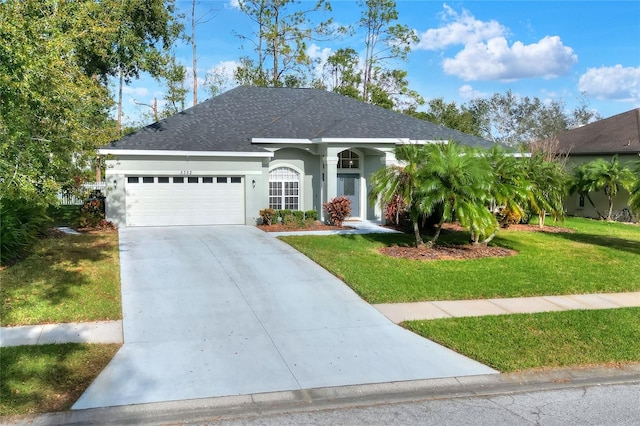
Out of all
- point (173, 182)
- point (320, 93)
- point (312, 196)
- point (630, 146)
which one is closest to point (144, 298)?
point (173, 182)

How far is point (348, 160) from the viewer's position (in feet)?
67.9

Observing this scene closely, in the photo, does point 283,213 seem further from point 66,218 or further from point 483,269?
point 483,269

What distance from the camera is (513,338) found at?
→ 720cm

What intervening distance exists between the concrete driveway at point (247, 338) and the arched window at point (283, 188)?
8.45 meters

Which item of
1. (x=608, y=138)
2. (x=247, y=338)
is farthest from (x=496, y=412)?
(x=608, y=138)

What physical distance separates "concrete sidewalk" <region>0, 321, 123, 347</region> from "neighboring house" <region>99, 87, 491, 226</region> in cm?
993

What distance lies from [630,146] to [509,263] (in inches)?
672

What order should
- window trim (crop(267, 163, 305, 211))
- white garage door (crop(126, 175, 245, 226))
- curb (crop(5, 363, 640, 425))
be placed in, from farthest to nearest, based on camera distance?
window trim (crop(267, 163, 305, 211)) → white garage door (crop(126, 175, 245, 226)) → curb (crop(5, 363, 640, 425))

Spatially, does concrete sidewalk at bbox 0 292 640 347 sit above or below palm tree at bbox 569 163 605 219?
below

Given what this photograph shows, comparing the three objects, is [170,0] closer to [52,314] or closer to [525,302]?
[52,314]

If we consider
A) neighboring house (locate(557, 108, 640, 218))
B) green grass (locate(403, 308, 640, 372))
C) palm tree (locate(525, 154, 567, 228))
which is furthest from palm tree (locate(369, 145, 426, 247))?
neighboring house (locate(557, 108, 640, 218))

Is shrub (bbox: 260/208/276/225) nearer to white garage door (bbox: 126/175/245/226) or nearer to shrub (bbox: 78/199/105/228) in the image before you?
white garage door (bbox: 126/175/245/226)

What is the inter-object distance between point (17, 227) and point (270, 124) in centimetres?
1068

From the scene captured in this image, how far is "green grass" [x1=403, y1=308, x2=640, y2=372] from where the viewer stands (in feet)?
21.3
